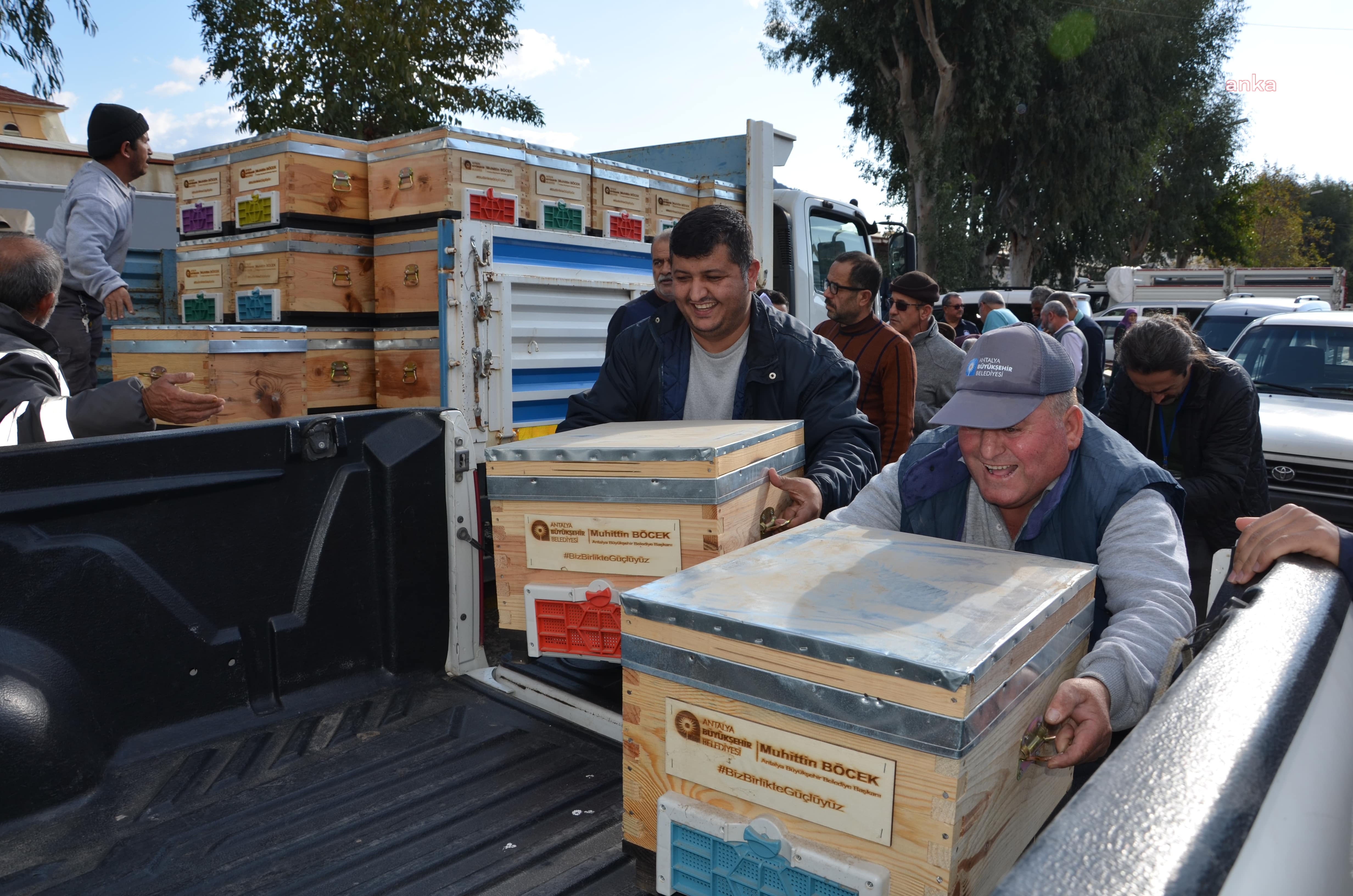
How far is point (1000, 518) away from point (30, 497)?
8.30 feet

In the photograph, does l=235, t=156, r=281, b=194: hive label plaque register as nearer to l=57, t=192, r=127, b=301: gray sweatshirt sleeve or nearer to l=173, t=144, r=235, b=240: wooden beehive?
l=173, t=144, r=235, b=240: wooden beehive

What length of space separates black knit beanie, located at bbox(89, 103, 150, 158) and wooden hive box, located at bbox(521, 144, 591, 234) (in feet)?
6.83

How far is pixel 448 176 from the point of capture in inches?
208

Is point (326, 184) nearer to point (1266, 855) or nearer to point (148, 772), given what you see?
point (148, 772)

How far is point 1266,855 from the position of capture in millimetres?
919

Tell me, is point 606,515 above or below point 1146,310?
below

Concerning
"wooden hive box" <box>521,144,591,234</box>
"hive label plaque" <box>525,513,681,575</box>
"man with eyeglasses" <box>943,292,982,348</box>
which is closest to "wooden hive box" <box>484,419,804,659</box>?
"hive label plaque" <box>525,513,681,575</box>

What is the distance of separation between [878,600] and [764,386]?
1.80 metres

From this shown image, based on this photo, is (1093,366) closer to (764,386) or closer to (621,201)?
(621,201)

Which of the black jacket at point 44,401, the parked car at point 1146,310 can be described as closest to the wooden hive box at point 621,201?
the black jacket at point 44,401

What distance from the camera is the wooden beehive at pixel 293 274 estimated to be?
5461 millimetres

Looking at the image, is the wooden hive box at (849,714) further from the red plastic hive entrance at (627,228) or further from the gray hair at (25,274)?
the red plastic hive entrance at (627,228)

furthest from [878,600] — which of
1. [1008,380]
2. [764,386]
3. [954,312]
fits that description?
[954,312]

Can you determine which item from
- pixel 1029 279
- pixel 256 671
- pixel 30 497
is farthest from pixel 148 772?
pixel 1029 279
